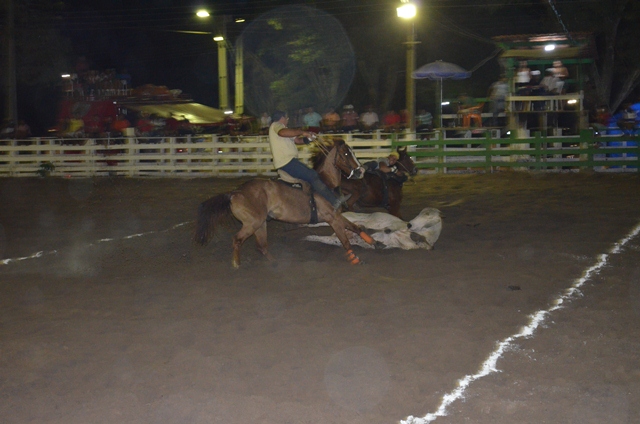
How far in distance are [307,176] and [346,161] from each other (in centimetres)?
55

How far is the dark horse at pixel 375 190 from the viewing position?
35.3 ft

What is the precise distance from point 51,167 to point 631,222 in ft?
60.5

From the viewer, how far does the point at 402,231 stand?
926 centimetres

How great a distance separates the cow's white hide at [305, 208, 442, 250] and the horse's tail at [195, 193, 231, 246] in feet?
6.52

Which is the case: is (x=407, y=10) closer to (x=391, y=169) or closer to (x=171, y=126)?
(x=391, y=169)

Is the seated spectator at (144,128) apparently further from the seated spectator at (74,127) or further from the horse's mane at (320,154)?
the horse's mane at (320,154)

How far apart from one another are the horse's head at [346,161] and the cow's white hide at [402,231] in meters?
0.87

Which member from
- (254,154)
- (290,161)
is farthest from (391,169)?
(254,154)

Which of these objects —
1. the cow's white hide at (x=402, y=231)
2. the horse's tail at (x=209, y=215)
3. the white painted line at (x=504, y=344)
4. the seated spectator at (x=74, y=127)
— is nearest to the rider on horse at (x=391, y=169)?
the cow's white hide at (x=402, y=231)

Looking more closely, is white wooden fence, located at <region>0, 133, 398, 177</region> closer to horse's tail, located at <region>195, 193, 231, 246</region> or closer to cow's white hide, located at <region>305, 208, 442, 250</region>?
cow's white hide, located at <region>305, 208, 442, 250</region>

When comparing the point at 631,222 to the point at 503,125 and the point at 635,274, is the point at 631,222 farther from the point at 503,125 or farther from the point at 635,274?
the point at 503,125

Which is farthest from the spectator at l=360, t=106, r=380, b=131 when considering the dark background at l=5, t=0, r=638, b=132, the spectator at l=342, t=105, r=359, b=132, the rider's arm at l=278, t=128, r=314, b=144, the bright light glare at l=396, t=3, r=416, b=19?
the rider's arm at l=278, t=128, r=314, b=144

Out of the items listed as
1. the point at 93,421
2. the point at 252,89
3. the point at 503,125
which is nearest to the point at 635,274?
the point at 93,421

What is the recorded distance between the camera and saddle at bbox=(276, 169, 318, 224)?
8.75 meters
